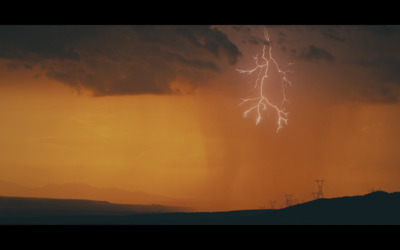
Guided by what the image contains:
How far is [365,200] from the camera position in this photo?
19.7 meters
